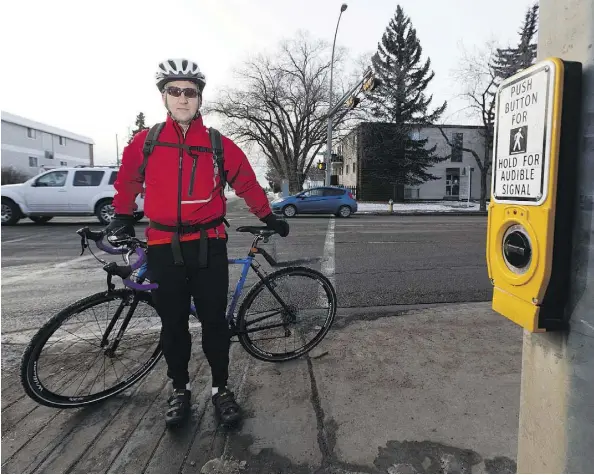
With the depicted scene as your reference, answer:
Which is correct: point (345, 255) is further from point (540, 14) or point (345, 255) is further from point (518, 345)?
point (540, 14)

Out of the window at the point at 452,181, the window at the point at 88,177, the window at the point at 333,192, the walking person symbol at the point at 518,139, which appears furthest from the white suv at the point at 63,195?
the window at the point at 452,181

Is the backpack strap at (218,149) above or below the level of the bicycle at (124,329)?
above

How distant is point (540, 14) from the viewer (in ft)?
4.09

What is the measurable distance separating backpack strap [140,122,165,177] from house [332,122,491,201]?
99.8ft

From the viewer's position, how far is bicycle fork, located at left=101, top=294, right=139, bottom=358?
2.63 metres

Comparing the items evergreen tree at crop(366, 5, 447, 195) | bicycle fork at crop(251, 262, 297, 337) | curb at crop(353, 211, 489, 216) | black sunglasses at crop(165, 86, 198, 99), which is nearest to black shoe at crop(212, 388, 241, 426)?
bicycle fork at crop(251, 262, 297, 337)

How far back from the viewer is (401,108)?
30.1 m

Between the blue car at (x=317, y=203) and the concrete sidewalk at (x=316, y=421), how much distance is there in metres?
14.4

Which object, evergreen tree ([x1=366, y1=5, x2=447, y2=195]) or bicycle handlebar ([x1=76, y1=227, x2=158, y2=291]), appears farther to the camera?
evergreen tree ([x1=366, y1=5, x2=447, y2=195])

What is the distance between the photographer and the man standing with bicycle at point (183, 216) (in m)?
2.22

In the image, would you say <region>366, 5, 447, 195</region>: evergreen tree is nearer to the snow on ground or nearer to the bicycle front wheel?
the snow on ground

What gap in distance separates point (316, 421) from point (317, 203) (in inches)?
616

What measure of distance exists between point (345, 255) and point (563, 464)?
6.55 meters

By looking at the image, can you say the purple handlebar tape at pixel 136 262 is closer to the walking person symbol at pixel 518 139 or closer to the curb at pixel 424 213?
the walking person symbol at pixel 518 139
